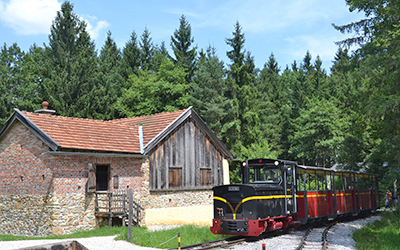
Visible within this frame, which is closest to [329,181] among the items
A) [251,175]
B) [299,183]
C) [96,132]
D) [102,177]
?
[299,183]

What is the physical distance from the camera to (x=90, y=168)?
700 inches

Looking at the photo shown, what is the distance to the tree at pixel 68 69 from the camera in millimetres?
38344

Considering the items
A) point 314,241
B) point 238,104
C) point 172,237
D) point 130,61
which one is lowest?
point 314,241

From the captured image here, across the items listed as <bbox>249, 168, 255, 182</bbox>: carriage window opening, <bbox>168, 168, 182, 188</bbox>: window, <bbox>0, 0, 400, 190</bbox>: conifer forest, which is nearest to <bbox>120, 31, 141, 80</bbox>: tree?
<bbox>0, 0, 400, 190</bbox>: conifer forest

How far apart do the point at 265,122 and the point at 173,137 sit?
1565 inches

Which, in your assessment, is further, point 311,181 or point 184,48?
point 184,48

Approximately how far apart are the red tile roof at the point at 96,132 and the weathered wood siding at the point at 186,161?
991mm

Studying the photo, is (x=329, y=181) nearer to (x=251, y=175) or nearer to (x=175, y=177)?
(x=251, y=175)

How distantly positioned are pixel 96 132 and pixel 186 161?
5851mm

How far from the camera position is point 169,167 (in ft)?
72.5

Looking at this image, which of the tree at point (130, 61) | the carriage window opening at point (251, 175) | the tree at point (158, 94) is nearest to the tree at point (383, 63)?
the carriage window opening at point (251, 175)

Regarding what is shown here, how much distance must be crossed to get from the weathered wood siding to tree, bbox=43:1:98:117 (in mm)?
18935

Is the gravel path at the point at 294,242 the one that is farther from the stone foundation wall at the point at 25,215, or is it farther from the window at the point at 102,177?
the stone foundation wall at the point at 25,215

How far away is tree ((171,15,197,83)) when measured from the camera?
165 ft
